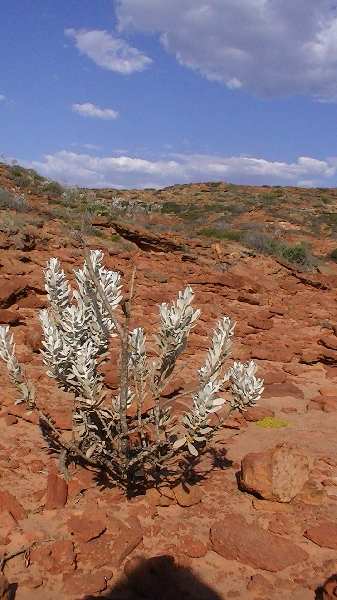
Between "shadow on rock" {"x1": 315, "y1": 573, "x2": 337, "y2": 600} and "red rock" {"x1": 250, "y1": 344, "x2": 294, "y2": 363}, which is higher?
"shadow on rock" {"x1": 315, "y1": 573, "x2": 337, "y2": 600}

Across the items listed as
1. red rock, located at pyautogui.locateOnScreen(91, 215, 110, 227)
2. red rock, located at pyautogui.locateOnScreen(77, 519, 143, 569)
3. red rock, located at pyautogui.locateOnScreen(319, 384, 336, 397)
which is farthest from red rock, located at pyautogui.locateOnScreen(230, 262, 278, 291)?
red rock, located at pyautogui.locateOnScreen(77, 519, 143, 569)

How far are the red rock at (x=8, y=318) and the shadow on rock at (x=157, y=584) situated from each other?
4621mm

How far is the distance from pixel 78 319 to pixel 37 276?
6168 millimetres

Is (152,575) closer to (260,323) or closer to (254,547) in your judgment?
(254,547)

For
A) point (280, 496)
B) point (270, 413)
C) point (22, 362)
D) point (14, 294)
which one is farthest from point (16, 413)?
point (14, 294)

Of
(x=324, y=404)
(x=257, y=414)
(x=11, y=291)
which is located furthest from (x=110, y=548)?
(x=11, y=291)

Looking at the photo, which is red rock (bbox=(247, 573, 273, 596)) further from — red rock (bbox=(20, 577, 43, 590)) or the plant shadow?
red rock (bbox=(20, 577, 43, 590))

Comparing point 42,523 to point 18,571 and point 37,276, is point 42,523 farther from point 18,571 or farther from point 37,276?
point 37,276

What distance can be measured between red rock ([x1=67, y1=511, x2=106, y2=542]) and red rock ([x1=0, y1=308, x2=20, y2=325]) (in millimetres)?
4180

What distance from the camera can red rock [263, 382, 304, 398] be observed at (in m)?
5.78

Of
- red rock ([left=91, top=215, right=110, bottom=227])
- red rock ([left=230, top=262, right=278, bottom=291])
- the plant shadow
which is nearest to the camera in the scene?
the plant shadow

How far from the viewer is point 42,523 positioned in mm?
2842

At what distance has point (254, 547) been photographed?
110 inches

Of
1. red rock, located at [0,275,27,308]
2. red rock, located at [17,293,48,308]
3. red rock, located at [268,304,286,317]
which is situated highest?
red rock, located at [0,275,27,308]
